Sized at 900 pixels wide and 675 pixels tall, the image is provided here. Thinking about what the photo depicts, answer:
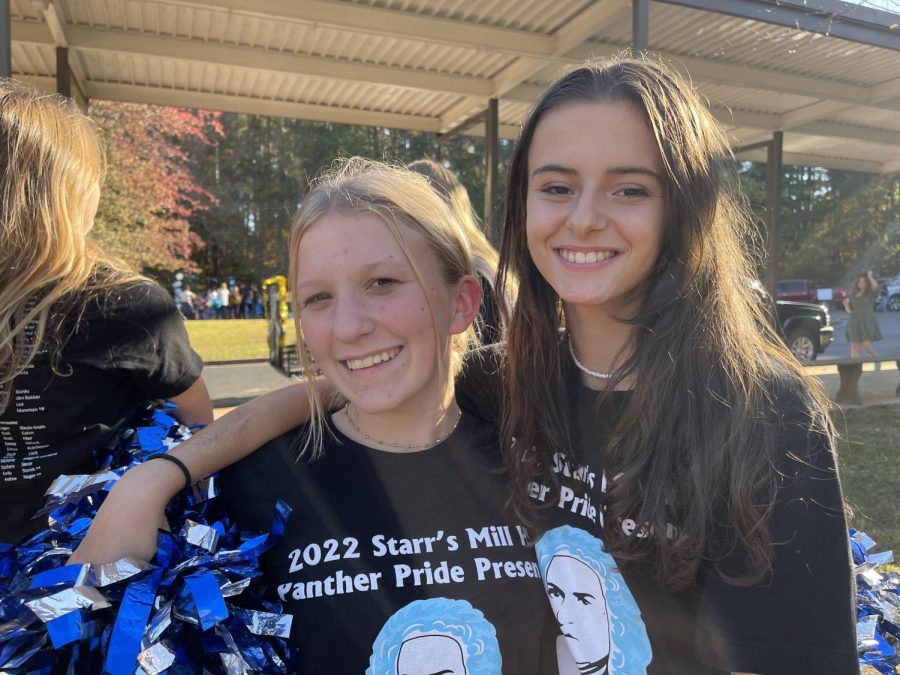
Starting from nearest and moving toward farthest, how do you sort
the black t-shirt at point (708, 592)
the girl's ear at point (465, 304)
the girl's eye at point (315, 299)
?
1. the black t-shirt at point (708, 592)
2. the girl's eye at point (315, 299)
3. the girl's ear at point (465, 304)

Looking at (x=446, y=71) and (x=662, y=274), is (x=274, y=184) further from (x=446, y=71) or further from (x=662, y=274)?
(x=662, y=274)

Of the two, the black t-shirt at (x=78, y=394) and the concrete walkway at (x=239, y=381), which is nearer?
the black t-shirt at (x=78, y=394)

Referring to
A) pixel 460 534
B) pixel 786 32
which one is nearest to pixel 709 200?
pixel 460 534

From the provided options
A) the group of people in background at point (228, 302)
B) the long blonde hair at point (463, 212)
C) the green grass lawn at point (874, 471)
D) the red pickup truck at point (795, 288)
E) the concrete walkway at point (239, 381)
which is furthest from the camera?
the group of people in background at point (228, 302)

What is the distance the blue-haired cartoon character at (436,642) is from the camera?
121 cm

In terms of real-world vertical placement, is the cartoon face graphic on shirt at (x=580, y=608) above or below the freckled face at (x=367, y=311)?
below

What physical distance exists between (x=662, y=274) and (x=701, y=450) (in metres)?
0.36

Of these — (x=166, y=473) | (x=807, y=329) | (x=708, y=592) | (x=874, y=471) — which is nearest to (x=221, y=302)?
(x=807, y=329)

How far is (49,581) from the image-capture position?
3.65 ft

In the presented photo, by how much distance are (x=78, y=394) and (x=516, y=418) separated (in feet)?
3.19

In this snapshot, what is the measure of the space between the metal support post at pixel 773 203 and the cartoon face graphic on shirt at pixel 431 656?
24.8ft

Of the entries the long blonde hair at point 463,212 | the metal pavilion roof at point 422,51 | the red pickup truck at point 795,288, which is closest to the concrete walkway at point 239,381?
the metal pavilion roof at point 422,51

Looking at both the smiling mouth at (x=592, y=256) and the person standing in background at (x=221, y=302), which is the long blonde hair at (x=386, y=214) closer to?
the smiling mouth at (x=592, y=256)

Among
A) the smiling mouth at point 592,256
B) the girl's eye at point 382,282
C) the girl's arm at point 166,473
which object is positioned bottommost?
the girl's arm at point 166,473
